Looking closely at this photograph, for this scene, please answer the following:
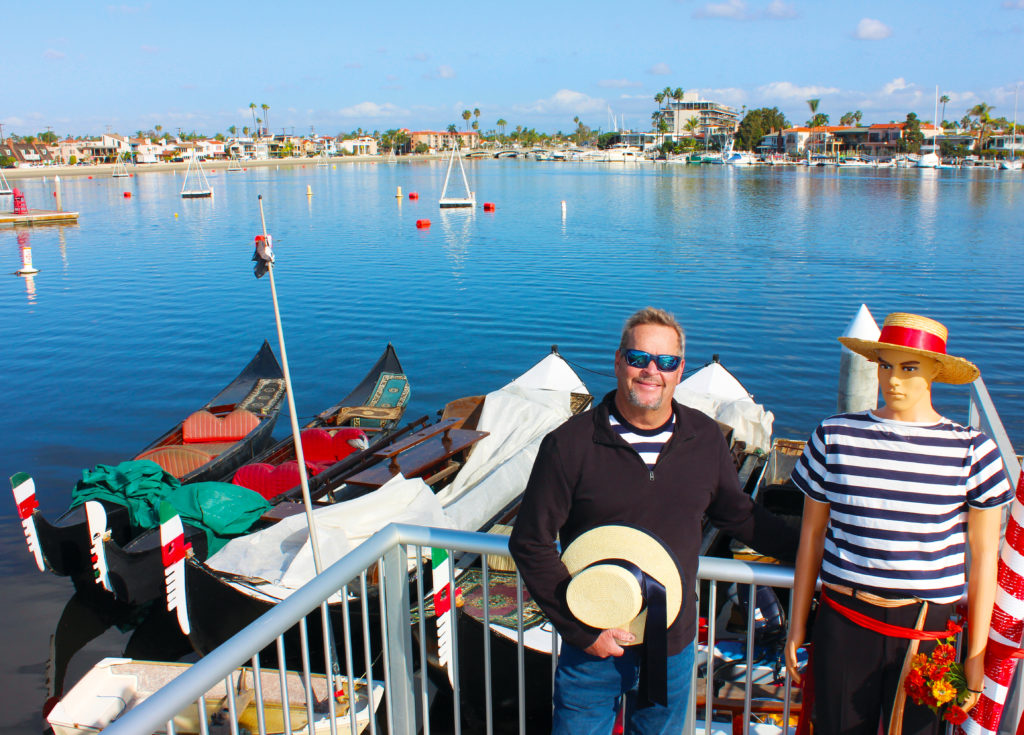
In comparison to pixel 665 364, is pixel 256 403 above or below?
below

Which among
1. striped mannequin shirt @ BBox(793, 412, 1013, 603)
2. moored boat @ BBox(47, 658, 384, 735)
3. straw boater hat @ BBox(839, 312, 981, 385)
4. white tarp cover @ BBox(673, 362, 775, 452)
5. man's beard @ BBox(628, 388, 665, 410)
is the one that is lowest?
moored boat @ BBox(47, 658, 384, 735)

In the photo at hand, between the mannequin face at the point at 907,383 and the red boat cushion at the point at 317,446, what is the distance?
A: 483 inches

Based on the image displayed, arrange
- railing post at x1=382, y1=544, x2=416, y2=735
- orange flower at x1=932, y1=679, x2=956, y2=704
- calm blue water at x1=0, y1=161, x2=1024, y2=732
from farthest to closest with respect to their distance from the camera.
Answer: calm blue water at x1=0, y1=161, x2=1024, y2=732, railing post at x1=382, y1=544, x2=416, y2=735, orange flower at x1=932, y1=679, x2=956, y2=704

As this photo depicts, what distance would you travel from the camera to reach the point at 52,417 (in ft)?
65.8

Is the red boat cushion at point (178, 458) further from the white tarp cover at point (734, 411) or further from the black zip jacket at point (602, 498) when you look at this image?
the black zip jacket at point (602, 498)

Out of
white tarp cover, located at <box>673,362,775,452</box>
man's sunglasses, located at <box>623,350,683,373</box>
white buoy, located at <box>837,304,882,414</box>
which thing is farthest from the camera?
white tarp cover, located at <box>673,362,775,452</box>

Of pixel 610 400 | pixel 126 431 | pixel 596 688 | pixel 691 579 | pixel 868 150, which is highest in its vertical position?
pixel 868 150

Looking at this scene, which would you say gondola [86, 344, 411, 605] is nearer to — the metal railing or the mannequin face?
the metal railing

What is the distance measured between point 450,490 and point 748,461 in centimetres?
491

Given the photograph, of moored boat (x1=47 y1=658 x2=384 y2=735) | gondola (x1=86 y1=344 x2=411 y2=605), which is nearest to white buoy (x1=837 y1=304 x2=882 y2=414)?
gondola (x1=86 y1=344 x2=411 y2=605)

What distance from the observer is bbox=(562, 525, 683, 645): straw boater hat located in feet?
9.93

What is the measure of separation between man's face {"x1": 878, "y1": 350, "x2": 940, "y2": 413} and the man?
2.25 feet

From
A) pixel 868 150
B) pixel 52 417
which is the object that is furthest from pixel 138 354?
pixel 868 150

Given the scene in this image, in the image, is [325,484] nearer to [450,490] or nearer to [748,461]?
[450,490]
